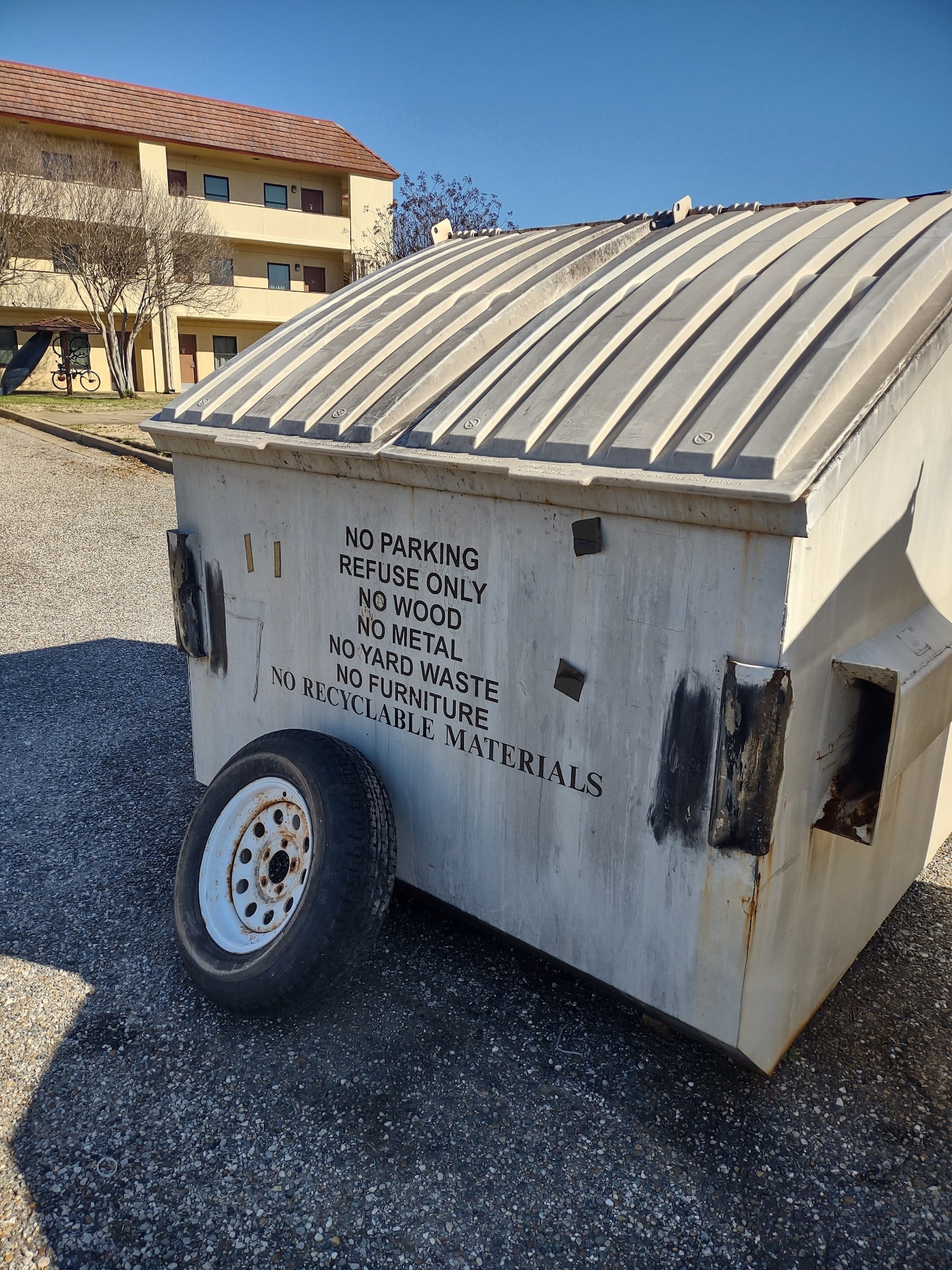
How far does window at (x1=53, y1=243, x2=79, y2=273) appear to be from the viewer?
2520cm

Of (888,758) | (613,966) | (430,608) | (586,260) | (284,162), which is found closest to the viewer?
(888,758)

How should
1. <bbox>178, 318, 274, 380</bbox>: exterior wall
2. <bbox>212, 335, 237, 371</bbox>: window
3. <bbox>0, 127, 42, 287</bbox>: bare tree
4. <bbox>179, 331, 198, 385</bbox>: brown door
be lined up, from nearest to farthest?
<bbox>0, 127, 42, 287</bbox>: bare tree
<bbox>178, 318, 274, 380</bbox>: exterior wall
<bbox>179, 331, 198, 385</bbox>: brown door
<bbox>212, 335, 237, 371</bbox>: window

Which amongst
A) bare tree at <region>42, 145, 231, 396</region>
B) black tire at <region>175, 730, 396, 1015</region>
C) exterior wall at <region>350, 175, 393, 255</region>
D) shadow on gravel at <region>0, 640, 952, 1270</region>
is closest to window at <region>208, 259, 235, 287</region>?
bare tree at <region>42, 145, 231, 396</region>

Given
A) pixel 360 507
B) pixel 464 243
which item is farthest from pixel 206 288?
pixel 360 507

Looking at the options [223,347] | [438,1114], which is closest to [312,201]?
[223,347]

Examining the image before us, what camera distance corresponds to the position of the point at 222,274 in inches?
1249

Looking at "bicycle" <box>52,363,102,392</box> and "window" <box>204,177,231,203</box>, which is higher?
"window" <box>204,177,231,203</box>

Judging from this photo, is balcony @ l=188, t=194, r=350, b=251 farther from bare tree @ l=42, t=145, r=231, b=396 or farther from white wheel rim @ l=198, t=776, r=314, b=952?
white wheel rim @ l=198, t=776, r=314, b=952

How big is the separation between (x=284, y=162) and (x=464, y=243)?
31.3 metres

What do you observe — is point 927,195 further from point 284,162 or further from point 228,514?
point 284,162

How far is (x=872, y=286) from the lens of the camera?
2992 millimetres

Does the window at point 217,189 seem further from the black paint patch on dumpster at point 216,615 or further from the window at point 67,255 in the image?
the black paint patch on dumpster at point 216,615

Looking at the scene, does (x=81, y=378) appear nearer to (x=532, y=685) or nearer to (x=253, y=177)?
(x=253, y=177)

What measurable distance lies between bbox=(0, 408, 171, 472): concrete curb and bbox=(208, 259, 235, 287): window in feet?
37.5
